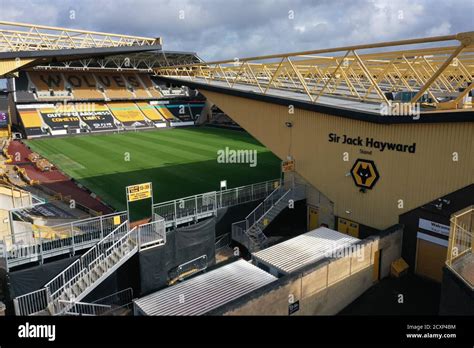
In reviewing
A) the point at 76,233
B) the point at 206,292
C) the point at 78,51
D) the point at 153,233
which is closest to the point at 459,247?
the point at 206,292

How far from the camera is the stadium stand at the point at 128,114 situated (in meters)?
50.9

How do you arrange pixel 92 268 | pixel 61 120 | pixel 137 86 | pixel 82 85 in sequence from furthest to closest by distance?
pixel 137 86 < pixel 82 85 < pixel 61 120 < pixel 92 268

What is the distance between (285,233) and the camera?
18234 millimetres

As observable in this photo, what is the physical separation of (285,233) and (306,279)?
7.49 metres

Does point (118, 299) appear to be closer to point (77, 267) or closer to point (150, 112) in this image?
point (77, 267)

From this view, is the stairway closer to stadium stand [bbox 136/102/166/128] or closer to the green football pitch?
the green football pitch

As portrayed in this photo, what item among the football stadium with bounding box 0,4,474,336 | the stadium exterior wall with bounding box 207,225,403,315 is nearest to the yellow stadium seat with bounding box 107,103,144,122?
the football stadium with bounding box 0,4,474,336

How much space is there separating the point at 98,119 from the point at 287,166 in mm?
38477

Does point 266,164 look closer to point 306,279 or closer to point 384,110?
point 384,110

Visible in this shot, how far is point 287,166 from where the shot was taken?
17766mm

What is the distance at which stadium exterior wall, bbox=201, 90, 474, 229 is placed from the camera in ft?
40.7

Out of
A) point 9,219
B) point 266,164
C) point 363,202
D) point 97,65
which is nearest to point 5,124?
point 97,65

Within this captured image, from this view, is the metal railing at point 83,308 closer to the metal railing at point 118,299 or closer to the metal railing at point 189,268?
the metal railing at point 118,299

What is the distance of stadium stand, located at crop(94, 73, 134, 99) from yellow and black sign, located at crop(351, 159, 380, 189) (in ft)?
154
